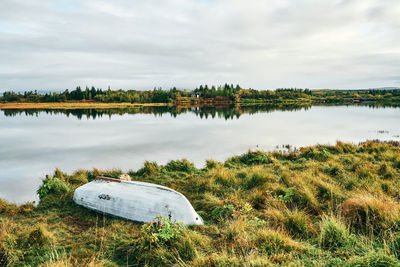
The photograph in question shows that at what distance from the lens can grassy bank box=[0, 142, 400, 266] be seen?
3.89 meters

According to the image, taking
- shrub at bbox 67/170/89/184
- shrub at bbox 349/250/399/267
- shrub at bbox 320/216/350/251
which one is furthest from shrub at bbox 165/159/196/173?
shrub at bbox 349/250/399/267

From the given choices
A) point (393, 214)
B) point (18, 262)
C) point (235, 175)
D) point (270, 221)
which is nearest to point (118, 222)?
point (18, 262)

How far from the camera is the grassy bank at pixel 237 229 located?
3889 mm

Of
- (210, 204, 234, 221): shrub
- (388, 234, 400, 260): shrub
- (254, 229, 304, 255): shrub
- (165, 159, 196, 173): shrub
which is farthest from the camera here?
(165, 159, 196, 173): shrub

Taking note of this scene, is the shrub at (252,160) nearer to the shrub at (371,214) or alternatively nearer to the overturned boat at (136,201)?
the overturned boat at (136,201)

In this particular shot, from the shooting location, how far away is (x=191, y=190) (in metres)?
8.63

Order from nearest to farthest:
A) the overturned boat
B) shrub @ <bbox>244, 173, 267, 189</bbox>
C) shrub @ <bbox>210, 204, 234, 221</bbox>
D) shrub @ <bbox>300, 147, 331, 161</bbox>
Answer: the overturned boat
shrub @ <bbox>210, 204, 234, 221</bbox>
shrub @ <bbox>244, 173, 267, 189</bbox>
shrub @ <bbox>300, 147, 331, 161</bbox>

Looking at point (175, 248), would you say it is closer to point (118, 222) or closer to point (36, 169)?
point (118, 222)

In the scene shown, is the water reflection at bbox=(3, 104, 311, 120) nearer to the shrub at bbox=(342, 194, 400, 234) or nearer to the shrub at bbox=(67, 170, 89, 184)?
the shrub at bbox=(67, 170, 89, 184)

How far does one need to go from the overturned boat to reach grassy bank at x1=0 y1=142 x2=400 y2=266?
28cm

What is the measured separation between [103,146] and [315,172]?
719 inches

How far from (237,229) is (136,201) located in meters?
3.12

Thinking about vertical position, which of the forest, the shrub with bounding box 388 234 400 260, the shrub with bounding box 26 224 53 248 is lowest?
the shrub with bounding box 26 224 53 248

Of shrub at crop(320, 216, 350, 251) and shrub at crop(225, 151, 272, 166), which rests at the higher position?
shrub at crop(320, 216, 350, 251)
